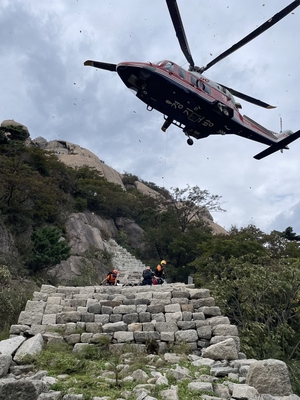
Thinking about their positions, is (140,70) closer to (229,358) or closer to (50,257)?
(229,358)

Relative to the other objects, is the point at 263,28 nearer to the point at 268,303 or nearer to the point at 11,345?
the point at 268,303

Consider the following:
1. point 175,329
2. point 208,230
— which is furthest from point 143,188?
point 175,329

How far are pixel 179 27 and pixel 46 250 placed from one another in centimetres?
1481

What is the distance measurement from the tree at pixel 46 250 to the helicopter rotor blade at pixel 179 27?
43.1 ft

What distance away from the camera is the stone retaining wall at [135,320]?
7566mm

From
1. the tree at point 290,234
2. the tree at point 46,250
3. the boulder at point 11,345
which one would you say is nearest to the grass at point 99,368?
the boulder at point 11,345

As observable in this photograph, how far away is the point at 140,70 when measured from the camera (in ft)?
44.2

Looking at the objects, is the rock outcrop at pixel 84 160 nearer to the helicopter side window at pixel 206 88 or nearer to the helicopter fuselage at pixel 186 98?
the helicopter fuselage at pixel 186 98

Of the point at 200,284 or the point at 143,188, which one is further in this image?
the point at 143,188

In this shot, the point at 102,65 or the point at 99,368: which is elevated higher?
the point at 102,65

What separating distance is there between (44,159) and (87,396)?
32.5 meters

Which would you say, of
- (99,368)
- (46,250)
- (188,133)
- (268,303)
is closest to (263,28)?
(188,133)

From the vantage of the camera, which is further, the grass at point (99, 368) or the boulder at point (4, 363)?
the boulder at point (4, 363)

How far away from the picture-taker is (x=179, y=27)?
12.5m
